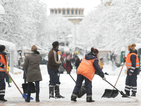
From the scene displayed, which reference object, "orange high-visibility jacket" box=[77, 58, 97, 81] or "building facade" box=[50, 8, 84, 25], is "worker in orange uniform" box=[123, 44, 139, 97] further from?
"building facade" box=[50, 8, 84, 25]

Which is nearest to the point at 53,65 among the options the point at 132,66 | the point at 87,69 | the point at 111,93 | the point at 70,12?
the point at 87,69

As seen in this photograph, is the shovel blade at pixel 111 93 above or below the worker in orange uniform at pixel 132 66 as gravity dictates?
below

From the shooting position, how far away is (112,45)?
3306 centimetres

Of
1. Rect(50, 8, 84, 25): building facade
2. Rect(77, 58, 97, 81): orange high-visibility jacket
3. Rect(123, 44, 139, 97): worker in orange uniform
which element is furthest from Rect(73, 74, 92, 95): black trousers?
Rect(50, 8, 84, 25): building facade

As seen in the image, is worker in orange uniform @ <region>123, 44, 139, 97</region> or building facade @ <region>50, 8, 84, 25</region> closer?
worker in orange uniform @ <region>123, 44, 139, 97</region>

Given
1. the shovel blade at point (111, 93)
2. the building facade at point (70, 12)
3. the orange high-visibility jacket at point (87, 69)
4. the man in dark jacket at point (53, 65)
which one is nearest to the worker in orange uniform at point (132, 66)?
the shovel blade at point (111, 93)

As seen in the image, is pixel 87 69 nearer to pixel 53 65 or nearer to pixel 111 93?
pixel 53 65

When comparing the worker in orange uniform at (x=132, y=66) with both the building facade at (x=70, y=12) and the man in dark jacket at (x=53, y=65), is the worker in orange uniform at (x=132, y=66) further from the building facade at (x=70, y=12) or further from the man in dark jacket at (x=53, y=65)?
the building facade at (x=70, y=12)

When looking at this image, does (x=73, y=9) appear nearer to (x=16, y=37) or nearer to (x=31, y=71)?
(x=16, y=37)

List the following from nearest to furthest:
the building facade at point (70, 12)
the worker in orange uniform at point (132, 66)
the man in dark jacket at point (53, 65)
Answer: the man in dark jacket at point (53, 65)
the worker in orange uniform at point (132, 66)
the building facade at point (70, 12)

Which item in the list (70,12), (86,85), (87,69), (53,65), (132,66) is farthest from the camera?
(70,12)

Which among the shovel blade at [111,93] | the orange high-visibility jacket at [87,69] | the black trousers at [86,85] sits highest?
the orange high-visibility jacket at [87,69]

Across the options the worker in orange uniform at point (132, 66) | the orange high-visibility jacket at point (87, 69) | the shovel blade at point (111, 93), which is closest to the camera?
the orange high-visibility jacket at point (87, 69)

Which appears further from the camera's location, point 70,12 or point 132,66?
point 70,12
